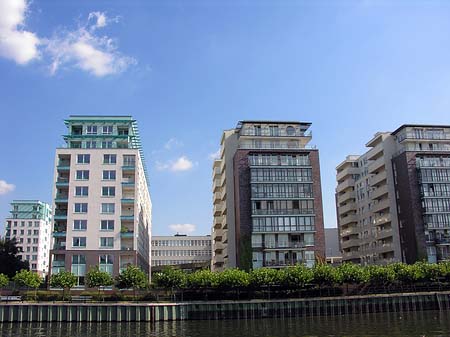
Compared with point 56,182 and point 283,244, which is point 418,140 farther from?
point 56,182

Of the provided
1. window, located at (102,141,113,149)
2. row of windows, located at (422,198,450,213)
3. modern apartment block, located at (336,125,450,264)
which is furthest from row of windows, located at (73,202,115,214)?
row of windows, located at (422,198,450,213)

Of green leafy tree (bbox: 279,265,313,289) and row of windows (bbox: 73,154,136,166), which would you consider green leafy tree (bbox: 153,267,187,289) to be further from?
row of windows (bbox: 73,154,136,166)

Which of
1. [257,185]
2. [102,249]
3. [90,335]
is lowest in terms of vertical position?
[90,335]

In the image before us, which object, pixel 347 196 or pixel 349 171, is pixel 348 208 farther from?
pixel 349 171

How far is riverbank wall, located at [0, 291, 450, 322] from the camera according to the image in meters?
70.8

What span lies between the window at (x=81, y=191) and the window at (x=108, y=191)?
10.7 ft

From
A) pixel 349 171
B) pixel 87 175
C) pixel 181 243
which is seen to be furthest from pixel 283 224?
pixel 181 243

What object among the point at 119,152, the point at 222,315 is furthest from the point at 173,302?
the point at 119,152

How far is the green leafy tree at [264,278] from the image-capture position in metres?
79.9

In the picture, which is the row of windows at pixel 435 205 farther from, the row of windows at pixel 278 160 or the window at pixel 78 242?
the window at pixel 78 242

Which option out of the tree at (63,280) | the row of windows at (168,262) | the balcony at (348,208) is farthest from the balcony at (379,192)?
the row of windows at (168,262)

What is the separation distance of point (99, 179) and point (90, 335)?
4690 centimetres

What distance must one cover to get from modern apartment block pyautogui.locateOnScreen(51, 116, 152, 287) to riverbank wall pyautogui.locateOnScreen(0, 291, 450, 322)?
69.4ft

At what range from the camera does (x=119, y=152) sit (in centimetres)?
10075
